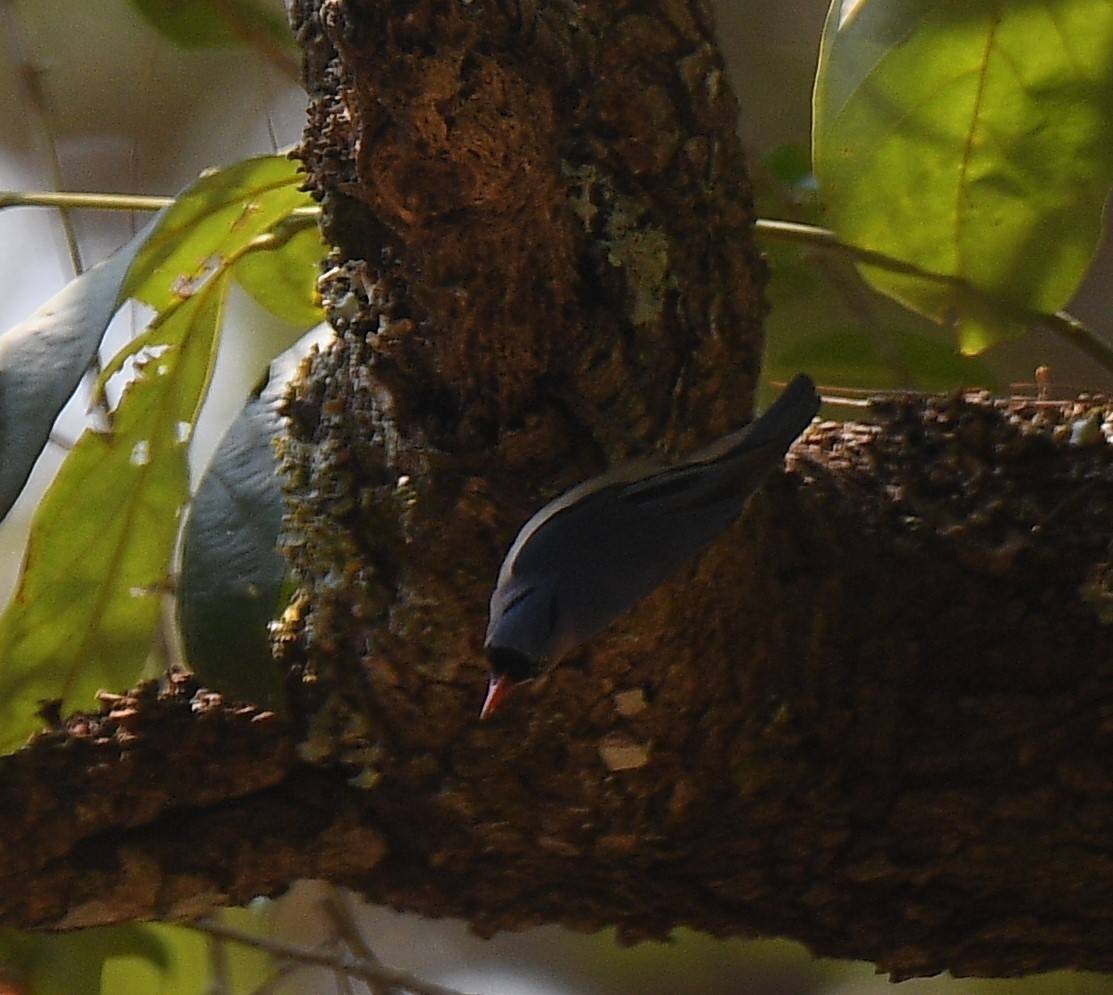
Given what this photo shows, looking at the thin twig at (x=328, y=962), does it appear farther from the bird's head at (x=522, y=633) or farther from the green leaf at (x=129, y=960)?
the bird's head at (x=522, y=633)

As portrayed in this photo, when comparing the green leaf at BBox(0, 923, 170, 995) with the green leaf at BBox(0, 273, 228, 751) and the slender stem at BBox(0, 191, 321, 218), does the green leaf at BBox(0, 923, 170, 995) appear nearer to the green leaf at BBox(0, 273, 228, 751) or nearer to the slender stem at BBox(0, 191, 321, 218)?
the green leaf at BBox(0, 273, 228, 751)

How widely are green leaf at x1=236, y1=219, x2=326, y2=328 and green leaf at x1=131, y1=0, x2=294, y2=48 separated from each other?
0.24 metres

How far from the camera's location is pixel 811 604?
0.75 meters

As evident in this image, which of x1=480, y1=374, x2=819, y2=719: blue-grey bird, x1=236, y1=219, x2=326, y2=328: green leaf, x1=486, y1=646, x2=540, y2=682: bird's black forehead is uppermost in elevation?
x1=236, y1=219, x2=326, y2=328: green leaf

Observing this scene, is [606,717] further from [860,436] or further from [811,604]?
[860,436]

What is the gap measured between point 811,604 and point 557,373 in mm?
228

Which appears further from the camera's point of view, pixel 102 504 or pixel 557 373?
pixel 102 504

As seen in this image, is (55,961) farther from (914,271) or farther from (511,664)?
(914,271)

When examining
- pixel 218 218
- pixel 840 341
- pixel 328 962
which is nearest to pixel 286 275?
pixel 218 218

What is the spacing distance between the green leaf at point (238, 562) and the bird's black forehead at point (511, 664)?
0.27 meters

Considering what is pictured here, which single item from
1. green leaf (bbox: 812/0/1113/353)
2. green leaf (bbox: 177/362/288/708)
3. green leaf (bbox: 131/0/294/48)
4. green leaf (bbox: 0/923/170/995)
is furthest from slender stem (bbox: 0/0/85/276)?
green leaf (bbox: 812/0/1113/353)

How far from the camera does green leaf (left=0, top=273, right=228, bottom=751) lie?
2.76 ft

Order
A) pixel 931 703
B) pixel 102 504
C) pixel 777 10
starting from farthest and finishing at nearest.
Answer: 1. pixel 777 10
2. pixel 102 504
3. pixel 931 703

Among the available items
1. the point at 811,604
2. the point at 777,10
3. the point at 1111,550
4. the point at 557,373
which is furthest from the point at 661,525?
the point at 777,10
